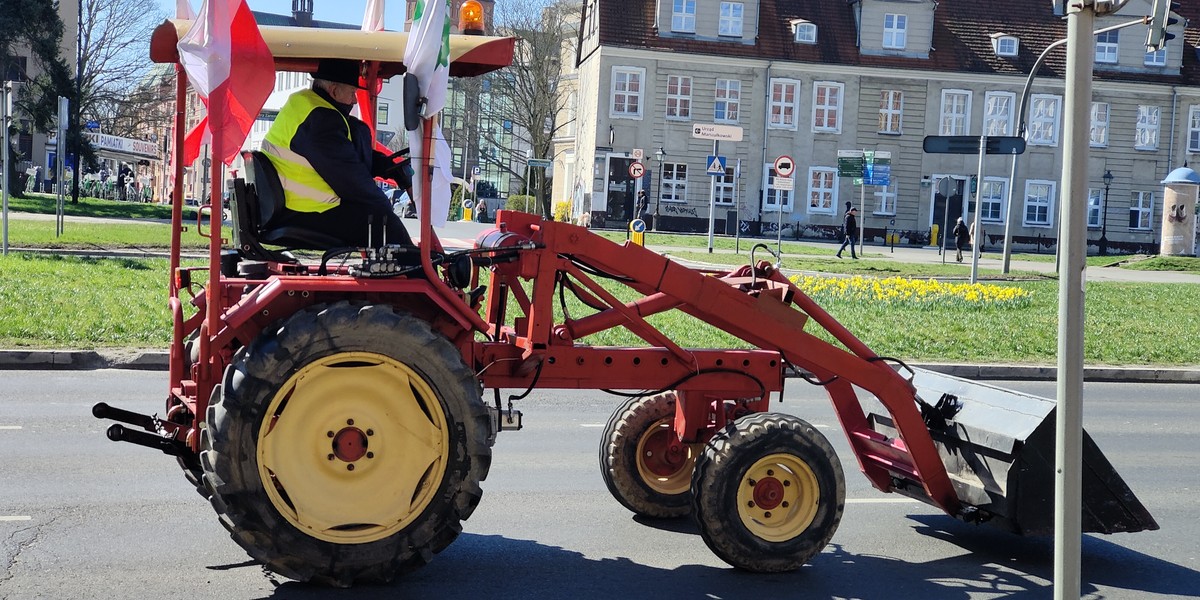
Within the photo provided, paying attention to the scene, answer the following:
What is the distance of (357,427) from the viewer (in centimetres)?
513

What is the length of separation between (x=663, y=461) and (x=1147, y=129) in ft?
182

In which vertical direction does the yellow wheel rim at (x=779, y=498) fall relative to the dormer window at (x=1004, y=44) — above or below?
below

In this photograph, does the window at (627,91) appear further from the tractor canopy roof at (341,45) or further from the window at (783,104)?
the tractor canopy roof at (341,45)

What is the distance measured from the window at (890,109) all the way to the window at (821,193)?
3.21 meters

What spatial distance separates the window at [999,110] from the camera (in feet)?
181

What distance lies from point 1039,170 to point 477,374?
5376 centimetres

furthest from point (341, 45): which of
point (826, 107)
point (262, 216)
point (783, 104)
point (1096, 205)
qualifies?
point (1096, 205)

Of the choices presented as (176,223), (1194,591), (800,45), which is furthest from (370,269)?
(800,45)

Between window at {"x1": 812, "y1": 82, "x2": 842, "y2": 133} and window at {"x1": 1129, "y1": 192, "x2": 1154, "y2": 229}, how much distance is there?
14031 mm

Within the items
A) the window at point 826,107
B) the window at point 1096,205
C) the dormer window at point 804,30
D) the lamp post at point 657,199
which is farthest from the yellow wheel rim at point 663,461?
the window at point 1096,205

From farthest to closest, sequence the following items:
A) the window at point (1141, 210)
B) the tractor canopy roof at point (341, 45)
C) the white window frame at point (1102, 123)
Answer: the window at point (1141, 210) < the white window frame at point (1102, 123) < the tractor canopy roof at point (341, 45)

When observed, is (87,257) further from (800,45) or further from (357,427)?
(800,45)

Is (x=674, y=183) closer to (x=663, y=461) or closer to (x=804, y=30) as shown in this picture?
(x=804, y=30)

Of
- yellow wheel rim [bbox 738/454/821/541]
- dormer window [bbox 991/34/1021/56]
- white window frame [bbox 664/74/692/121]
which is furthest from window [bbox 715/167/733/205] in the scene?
yellow wheel rim [bbox 738/454/821/541]
